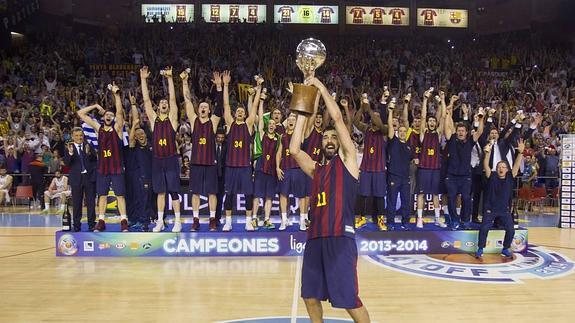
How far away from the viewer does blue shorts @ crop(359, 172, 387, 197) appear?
28.1 feet

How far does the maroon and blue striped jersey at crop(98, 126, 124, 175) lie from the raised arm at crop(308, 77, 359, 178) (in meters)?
5.09

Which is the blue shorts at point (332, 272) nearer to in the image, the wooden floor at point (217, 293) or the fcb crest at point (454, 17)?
the wooden floor at point (217, 293)

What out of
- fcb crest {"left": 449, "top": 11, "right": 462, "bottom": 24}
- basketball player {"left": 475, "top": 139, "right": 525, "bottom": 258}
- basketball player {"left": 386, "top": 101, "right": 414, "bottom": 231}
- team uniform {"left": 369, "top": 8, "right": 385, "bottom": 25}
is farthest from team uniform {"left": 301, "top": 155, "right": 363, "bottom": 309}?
fcb crest {"left": 449, "top": 11, "right": 462, "bottom": 24}

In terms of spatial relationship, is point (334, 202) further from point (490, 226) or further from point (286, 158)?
point (490, 226)

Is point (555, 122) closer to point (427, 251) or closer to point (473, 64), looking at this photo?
point (473, 64)

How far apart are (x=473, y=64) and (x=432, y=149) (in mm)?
14413

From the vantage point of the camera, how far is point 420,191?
8.79 meters

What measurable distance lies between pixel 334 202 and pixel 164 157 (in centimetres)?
470

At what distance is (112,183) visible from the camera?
27.3 feet

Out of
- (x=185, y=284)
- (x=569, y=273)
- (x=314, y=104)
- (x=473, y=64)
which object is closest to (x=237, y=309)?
(x=185, y=284)

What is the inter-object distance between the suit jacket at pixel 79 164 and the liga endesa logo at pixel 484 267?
4340 mm

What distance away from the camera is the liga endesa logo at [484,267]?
729 centimetres


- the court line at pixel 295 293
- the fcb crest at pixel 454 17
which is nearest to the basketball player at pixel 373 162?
the court line at pixel 295 293

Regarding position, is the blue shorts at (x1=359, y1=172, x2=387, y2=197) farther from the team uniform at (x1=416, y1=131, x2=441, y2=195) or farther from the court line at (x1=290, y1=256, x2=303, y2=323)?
the court line at (x1=290, y1=256, x2=303, y2=323)
